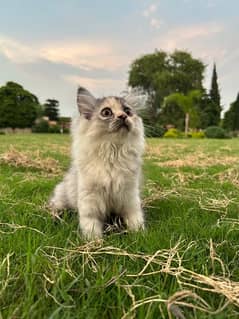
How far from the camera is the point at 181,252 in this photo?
1814 millimetres

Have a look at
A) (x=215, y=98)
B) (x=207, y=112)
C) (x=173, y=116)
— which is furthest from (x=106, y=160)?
(x=215, y=98)

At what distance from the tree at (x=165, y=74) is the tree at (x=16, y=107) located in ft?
50.2

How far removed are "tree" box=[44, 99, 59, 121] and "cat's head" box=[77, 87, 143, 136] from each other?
48.9m

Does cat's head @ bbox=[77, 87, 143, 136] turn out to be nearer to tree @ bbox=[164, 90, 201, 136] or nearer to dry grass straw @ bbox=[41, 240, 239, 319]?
dry grass straw @ bbox=[41, 240, 239, 319]

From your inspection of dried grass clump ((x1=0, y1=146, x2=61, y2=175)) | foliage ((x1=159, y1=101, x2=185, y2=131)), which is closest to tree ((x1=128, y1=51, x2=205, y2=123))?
foliage ((x1=159, y1=101, x2=185, y2=131))

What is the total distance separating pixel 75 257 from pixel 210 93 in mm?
53938

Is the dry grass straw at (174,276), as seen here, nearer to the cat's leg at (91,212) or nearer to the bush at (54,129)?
the cat's leg at (91,212)

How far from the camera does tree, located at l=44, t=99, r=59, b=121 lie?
167ft

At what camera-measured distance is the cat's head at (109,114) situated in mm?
2645

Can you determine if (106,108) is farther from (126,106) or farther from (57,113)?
(57,113)

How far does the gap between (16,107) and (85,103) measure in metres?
45.2

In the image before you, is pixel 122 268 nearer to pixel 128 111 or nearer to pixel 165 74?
pixel 128 111

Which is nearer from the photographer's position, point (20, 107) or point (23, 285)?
point (23, 285)

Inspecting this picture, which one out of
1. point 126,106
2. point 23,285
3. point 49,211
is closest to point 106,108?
point 126,106
